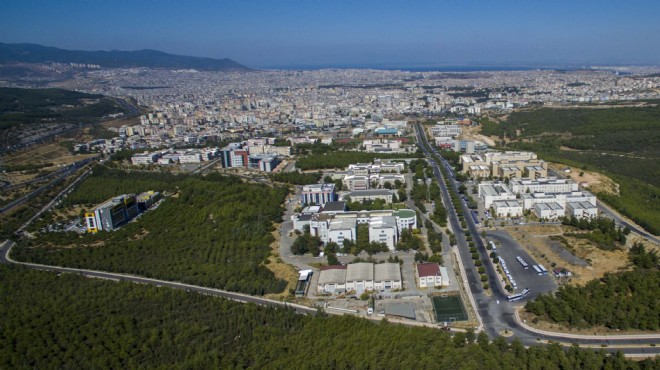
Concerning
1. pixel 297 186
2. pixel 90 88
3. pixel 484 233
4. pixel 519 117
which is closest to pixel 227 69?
pixel 90 88

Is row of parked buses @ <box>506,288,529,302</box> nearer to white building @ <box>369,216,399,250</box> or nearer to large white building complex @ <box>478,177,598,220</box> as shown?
white building @ <box>369,216,399,250</box>

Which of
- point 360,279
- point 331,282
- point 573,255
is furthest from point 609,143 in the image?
point 331,282

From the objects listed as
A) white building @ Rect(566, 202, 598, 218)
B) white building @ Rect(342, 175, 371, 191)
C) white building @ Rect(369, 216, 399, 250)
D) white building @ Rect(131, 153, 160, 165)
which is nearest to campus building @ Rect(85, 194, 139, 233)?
white building @ Rect(342, 175, 371, 191)

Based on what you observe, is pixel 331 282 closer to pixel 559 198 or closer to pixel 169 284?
pixel 169 284

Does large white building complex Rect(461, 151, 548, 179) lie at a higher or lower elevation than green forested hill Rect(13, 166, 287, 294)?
higher

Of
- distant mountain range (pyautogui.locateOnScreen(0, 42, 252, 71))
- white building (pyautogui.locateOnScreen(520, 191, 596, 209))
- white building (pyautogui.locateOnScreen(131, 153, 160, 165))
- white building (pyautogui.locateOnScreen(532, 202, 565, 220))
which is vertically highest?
distant mountain range (pyautogui.locateOnScreen(0, 42, 252, 71))

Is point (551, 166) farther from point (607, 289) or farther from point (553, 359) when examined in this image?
point (553, 359)
